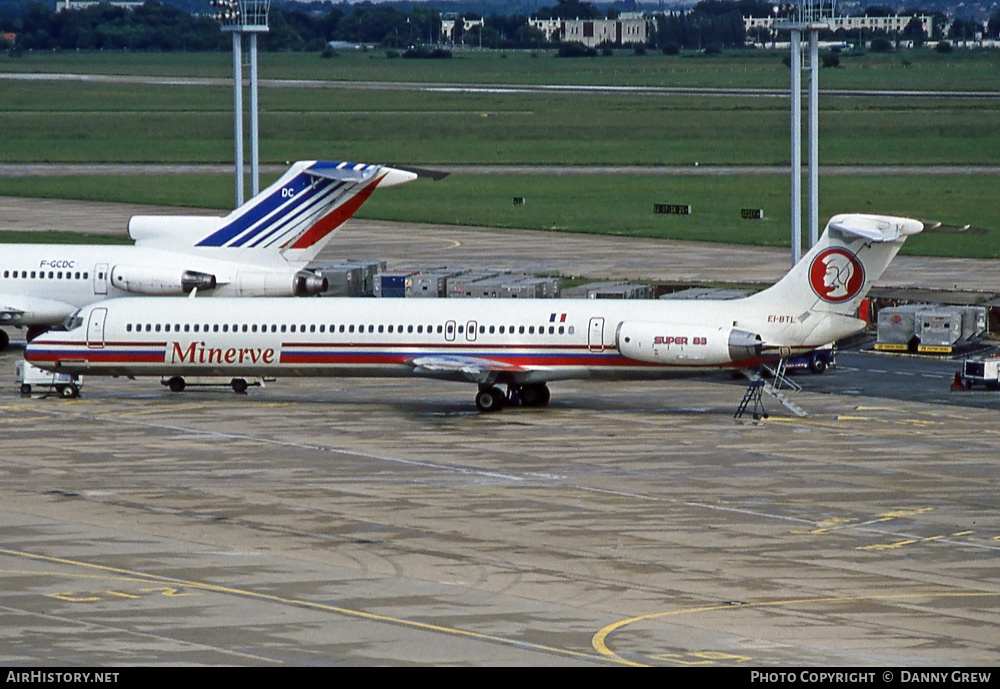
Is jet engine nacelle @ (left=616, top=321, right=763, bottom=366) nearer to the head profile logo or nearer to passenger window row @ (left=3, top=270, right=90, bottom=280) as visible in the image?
the head profile logo

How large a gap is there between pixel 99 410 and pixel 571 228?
52.4 meters

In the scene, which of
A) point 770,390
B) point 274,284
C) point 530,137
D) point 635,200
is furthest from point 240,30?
point 530,137

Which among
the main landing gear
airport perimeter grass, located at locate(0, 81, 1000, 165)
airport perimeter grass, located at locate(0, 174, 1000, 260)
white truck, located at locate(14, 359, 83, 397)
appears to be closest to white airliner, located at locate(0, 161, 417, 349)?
white truck, located at locate(14, 359, 83, 397)

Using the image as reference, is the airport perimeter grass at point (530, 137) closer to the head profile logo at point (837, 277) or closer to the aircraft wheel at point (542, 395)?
the aircraft wheel at point (542, 395)

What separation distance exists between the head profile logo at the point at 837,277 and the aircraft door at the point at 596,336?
230 inches

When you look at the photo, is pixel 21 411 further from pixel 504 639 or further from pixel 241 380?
pixel 504 639

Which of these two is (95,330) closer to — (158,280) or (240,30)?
(158,280)

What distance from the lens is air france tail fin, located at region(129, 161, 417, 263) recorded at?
212ft

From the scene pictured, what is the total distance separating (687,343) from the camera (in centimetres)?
5175

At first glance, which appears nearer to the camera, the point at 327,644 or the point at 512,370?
the point at 327,644

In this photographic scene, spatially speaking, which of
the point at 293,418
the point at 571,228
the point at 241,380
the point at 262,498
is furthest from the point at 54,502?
the point at 571,228

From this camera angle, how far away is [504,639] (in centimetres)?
2909
